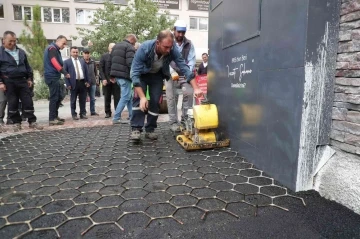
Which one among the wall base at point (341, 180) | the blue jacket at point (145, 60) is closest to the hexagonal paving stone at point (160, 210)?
the wall base at point (341, 180)

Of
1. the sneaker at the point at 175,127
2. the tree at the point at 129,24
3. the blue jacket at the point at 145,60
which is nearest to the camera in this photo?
the blue jacket at the point at 145,60

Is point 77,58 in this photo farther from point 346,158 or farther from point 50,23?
point 50,23

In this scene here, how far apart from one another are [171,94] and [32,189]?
3.07 meters

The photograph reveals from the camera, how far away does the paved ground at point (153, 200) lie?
165cm

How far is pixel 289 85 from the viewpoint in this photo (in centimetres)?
218

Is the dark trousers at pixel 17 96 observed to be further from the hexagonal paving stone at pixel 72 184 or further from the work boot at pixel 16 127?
the hexagonal paving stone at pixel 72 184

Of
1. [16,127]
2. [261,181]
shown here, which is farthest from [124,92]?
[261,181]

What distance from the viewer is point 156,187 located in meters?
2.31

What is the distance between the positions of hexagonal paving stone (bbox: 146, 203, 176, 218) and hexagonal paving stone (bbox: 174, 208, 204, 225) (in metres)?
0.06

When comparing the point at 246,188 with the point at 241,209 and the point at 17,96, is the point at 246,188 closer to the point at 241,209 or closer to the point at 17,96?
the point at 241,209

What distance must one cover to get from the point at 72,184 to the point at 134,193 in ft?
2.12

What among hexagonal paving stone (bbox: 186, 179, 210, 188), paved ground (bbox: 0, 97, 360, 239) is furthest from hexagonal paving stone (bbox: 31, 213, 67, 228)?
hexagonal paving stone (bbox: 186, 179, 210, 188)

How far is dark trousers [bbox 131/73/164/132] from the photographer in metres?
3.99

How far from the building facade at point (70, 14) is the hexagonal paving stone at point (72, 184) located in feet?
72.1
